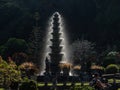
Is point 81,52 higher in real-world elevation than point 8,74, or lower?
higher

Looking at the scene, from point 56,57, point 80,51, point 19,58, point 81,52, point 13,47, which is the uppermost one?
point 13,47

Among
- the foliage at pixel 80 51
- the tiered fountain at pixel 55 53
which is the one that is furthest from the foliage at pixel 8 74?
the foliage at pixel 80 51

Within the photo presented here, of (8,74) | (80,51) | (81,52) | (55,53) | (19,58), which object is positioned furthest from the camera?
(80,51)

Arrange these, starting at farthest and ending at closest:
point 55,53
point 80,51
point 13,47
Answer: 1. point 80,51
2. point 13,47
3. point 55,53

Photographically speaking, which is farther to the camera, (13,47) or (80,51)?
(80,51)

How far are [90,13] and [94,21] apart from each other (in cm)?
394

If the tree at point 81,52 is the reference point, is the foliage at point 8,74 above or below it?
below

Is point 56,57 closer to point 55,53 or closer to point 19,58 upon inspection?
point 55,53

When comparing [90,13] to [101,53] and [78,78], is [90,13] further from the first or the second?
[78,78]

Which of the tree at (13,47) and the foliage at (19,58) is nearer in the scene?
the foliage at (19,58)

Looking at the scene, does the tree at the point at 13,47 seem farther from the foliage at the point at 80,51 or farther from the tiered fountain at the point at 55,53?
the tiered fountain at the point at 55,53

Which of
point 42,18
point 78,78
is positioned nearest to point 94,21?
point 42,18

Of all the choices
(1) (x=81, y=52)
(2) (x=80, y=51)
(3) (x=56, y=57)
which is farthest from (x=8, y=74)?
(2) (x=80, y=51)

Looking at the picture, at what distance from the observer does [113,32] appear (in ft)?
279
